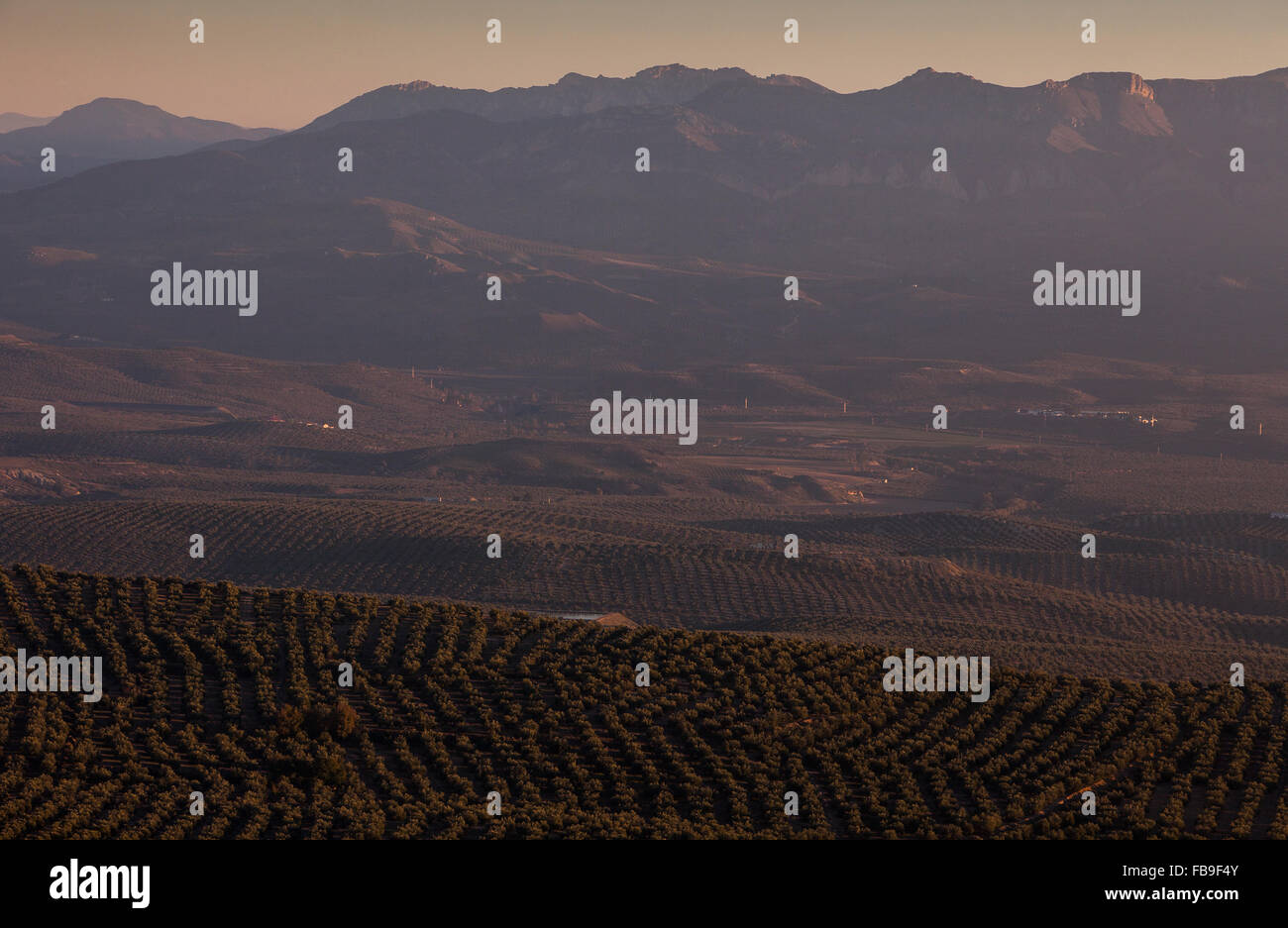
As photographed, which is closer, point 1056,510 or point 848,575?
point 848,575

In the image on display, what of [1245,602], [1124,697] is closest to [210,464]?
[1245,602]

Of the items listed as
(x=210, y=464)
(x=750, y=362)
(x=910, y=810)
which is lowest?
(x=910, y=810)

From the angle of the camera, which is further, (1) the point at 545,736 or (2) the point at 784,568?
(2) the point at 784,568

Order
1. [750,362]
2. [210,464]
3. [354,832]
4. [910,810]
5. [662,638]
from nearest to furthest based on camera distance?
[354,832] < [910,810] < [662,638] < [210,464] < [750,362]

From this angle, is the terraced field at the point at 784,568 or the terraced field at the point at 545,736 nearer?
the terraced field at the point at 545,736

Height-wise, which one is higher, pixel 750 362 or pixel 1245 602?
pixel 750 362

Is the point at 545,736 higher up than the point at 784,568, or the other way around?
the point at 784,568

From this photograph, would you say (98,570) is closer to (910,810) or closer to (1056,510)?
(910,810)

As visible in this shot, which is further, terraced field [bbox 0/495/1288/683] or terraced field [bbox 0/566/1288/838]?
terraced field [bbox 0/495/1288/683]
